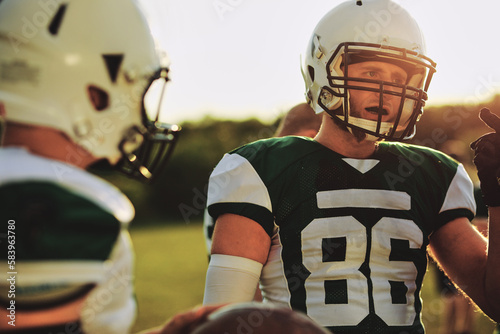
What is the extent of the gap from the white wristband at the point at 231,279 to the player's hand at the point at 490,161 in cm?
82

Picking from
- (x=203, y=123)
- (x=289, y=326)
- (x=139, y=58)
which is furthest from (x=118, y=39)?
(x=203, y=123)

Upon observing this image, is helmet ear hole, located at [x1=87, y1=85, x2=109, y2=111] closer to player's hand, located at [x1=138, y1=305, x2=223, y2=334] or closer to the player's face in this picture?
player's hand, located at [x1=138, y1=305, x2=223, y2=334]

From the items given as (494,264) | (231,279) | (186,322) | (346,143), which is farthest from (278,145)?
(186,322)

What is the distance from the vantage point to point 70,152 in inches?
53.8

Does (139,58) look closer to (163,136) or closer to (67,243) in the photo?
(163,136)

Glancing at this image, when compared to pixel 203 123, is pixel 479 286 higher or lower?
higher

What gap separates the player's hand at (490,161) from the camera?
75.4 inches

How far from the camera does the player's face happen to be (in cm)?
195

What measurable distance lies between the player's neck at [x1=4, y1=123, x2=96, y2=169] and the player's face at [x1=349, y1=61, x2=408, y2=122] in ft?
3.21

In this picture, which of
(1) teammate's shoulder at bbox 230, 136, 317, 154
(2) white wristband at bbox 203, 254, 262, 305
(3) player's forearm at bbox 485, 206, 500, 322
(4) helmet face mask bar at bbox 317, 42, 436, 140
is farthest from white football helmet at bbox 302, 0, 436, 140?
(2) white wristband at bbox 203, 254, 262, 305

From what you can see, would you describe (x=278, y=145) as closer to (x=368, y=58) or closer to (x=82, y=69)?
(x=368, y=58)

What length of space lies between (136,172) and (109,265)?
17.7 inches

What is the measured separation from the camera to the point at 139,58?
1501 mm

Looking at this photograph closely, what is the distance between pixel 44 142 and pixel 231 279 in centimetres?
74
